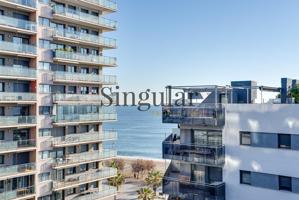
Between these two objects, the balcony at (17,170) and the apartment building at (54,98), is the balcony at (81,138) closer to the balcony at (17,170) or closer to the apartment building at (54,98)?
the apartment building at (54,98)

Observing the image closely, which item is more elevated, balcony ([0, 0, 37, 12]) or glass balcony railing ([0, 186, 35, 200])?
balcony ([0, 0, 37, 12])

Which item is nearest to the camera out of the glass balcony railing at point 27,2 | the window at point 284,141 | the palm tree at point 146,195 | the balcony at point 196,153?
the window at point 284,141

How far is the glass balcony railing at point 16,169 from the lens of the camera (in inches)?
1156

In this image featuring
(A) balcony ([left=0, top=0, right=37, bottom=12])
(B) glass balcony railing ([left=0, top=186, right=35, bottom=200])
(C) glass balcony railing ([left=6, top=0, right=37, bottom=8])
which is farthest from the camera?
(C) glass balcony railing ([left=6, top=0, right=37, bottom=8])

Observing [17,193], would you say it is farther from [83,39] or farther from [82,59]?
[83,39]

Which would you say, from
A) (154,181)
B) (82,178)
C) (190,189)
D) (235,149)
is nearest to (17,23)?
(82,178)

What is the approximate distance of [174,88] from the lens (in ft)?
92.8

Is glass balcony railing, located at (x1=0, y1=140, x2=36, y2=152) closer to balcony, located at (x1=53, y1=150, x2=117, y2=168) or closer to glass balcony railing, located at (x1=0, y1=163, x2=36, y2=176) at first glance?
glass balcony railing, located at (x1=0, y1=163, x2=36, y2=176)

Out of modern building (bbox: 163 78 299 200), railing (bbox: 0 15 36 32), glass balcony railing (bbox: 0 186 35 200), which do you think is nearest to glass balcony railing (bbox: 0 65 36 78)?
railing (bbox: 0 15 36 32)

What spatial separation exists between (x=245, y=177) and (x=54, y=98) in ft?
62.7

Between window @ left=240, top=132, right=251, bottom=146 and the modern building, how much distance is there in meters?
0.06

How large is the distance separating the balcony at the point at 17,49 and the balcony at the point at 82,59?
2.75 m

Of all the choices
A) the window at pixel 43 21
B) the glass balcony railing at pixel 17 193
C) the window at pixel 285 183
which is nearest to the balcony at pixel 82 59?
the window at pixel 43 21

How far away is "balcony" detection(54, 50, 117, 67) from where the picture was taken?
3434 cm
